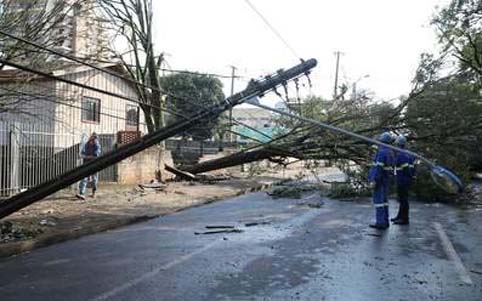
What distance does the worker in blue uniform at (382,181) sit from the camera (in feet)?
41.9

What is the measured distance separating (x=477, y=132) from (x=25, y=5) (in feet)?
39.3

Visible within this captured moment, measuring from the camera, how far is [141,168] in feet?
74.2

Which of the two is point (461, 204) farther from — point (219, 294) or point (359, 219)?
point (219, 294)

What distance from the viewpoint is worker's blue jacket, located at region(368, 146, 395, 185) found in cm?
1295

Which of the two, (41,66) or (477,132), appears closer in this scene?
(41,66)

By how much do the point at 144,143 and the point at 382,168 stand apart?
16.9 ft

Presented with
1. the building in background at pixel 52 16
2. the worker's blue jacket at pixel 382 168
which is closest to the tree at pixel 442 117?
the worker's blue jacket at pixel 382 168

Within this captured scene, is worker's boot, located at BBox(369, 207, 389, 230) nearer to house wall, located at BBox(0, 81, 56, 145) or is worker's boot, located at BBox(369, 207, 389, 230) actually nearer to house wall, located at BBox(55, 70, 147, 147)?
house wall, located at BBox(0, 81, 56, 145)

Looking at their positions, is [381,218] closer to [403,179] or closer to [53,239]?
[403,179]

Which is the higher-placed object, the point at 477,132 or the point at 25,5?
the point at 25,5

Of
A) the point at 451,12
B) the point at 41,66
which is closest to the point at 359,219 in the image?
the point at 41,66

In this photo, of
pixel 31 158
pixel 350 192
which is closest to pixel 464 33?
pixel 350 192

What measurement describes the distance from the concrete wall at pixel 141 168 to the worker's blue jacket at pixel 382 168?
418 inches

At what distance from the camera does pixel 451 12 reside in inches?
976
